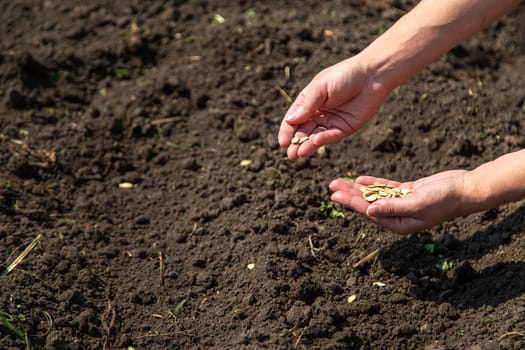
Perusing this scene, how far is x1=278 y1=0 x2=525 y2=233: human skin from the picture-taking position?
284 centimetres

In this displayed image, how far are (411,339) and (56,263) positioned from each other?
5.25ft

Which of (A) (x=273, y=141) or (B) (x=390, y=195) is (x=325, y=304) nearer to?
(B) (x=390, y=195)

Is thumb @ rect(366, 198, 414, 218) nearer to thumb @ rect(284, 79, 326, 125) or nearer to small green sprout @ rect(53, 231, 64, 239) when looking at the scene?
thumb @ rect(284, 79, 326, 125)

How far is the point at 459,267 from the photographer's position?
10.4 feet

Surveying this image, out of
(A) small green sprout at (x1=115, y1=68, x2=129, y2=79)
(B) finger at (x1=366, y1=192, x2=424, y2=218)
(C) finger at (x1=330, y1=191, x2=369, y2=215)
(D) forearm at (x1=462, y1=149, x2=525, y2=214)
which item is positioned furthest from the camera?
(A) small green sprout at (x1=115, y1=68, x2=129, y2=79)

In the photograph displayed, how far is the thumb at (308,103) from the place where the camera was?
3209 mm

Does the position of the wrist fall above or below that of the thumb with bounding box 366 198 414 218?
above

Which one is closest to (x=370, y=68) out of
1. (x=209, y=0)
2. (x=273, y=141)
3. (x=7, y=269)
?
(x=273, y=141)

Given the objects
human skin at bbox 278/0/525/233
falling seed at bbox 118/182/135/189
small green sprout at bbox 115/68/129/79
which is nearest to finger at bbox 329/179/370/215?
human skin at bbox 278/0/525/233

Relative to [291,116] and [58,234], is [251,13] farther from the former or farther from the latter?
[58,234]

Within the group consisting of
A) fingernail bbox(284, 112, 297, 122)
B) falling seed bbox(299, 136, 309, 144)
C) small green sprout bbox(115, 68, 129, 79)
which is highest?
fingernail bbox(284, 112, 297, 122)

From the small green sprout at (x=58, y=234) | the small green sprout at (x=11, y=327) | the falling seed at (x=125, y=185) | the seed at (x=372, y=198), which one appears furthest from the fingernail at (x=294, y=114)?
the small green sprout at (x=11, y=327)

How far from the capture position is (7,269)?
10.3 ft

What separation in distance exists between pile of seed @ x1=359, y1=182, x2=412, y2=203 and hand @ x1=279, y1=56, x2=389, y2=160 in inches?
11.0
